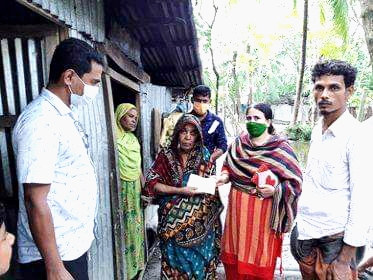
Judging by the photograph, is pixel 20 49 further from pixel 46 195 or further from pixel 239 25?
pixel 239 25

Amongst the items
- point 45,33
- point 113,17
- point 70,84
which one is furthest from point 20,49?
point 113,17

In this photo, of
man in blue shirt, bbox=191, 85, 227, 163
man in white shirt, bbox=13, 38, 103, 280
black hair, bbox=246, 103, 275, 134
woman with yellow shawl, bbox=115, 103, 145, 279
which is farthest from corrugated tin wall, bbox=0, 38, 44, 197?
man in blue shirt, bbox=191, 85, 227, 163

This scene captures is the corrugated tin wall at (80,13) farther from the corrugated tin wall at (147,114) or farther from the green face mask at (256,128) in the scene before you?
the corrugated tin wall at (147,114)

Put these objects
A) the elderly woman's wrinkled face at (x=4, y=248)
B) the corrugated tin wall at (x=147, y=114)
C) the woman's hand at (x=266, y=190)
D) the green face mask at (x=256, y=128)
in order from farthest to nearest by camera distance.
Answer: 1. the corrugated tin wall at (x=147, y=114)
2. the green face mask at (x=256, y=128)
3. the woman's hand at (x=266, y=190)
4. the elderly woman's wrinkled face at (x=4, y=248)

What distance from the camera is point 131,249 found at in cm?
380

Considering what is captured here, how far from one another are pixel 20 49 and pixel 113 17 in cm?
171

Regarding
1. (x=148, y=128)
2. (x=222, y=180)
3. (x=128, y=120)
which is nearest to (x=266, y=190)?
(x=222, y=180)

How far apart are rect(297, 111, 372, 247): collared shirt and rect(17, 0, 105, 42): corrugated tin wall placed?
1.81 metres

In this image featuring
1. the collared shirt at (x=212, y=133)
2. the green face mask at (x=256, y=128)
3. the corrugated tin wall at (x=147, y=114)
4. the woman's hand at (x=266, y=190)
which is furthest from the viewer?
the corrugated tin wall at (x=147, y=114)

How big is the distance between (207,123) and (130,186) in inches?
54.9

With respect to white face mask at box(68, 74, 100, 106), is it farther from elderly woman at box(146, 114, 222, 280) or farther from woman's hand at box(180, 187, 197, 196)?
woman's hand at box(180, 187, 197, 196)

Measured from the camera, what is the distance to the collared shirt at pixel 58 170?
5.37ft

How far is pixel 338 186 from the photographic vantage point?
2.23 m

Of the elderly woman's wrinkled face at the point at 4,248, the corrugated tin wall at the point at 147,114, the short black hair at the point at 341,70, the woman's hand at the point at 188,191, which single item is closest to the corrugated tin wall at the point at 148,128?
the corrugated tin wall at the point at 147,114
